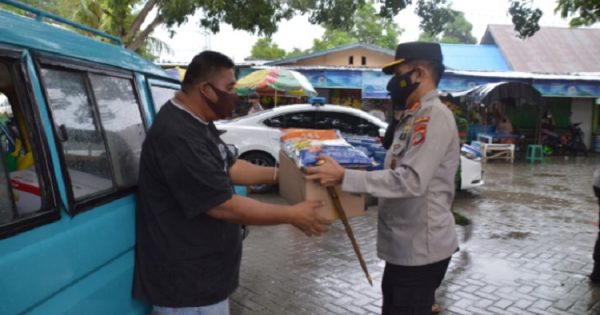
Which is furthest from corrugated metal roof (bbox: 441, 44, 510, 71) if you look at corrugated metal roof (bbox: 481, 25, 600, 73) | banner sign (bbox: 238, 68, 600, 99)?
banner sign (bbox: 238, 68, 600, 99)

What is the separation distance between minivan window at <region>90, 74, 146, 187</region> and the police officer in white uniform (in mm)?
963

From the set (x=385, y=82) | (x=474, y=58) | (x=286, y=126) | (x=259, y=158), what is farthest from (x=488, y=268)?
(x=474, y=58)

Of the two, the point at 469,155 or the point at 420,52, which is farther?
the point at 469,155

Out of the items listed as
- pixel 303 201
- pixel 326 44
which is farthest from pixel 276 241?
pixel 326 44

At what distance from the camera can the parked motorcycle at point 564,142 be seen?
59.9ft

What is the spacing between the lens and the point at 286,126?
29.8 feet

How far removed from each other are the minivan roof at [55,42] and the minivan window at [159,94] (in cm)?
28

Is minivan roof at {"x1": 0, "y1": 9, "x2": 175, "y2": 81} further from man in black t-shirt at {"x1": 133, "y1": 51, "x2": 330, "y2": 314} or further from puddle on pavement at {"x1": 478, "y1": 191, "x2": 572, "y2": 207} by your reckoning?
puddle on pavement at {"x1": 478, "y1": 191, "x2": 572, "y2": 207}

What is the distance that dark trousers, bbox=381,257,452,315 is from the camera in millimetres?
2293

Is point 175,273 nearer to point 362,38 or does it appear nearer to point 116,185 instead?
point 116,185

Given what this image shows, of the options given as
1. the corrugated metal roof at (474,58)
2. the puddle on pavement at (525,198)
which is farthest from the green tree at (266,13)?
the corrugated metal roof at (474,58)

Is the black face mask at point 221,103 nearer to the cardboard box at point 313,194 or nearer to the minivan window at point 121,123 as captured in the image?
the cardboard box at point 313,194

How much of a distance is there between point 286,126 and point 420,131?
696cm

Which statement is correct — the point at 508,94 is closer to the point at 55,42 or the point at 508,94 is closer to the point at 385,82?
the point at 385,82
